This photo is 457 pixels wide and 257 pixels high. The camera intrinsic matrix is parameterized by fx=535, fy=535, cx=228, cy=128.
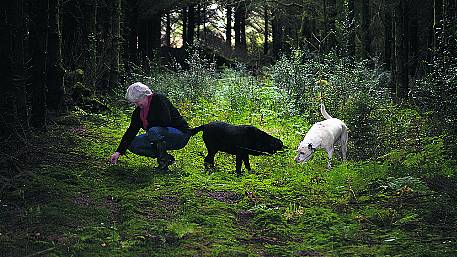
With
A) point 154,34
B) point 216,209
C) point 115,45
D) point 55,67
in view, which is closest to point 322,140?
point 216,209

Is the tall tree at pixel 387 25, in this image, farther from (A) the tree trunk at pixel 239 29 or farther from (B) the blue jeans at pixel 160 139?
(A) the tree trunk at pixel 239 29

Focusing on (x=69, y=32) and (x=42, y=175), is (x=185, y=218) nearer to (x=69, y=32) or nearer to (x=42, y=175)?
(x=42, y=175)

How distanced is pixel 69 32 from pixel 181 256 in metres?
14.3

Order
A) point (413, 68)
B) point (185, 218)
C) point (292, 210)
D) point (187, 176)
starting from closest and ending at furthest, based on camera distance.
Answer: point (185, 218) < point (292, 210) < point (187, 176) < point (413, 68)

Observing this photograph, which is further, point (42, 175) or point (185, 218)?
point (42, 175)

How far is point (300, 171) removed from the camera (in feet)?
28.7

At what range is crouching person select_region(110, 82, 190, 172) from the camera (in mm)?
8141

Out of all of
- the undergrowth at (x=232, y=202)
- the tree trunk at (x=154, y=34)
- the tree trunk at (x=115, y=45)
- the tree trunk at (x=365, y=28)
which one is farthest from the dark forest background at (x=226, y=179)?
the tree trunk at (x=154, y=34)

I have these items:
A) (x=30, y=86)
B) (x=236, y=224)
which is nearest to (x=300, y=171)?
(x=236, y=224)

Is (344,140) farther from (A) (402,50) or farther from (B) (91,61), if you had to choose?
(B) (91,61)

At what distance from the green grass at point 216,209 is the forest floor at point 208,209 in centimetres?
1

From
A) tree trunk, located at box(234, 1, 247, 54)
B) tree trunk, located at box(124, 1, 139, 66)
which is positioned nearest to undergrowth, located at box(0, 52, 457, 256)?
tree trunk, located at box(124, 1, 139, 66)

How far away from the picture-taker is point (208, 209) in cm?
629

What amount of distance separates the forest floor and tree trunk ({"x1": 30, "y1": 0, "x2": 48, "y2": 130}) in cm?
149
